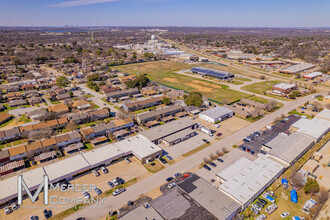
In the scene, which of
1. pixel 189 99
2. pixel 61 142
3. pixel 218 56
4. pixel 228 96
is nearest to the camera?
pixel 61 142

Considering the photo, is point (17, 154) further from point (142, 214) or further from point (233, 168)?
point (233, 168)

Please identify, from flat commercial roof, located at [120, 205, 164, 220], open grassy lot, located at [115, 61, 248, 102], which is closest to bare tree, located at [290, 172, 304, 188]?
flat commercial roof, located at [120, 205, 164, 220]

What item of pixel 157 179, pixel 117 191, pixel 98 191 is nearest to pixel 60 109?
pixel 98 191

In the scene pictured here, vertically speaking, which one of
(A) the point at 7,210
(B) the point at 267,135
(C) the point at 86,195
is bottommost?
(C) the point at 86,195

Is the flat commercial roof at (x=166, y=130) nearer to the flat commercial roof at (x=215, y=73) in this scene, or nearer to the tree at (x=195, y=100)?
the tree at (x=195, y=100)

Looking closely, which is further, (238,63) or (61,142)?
(238,63)

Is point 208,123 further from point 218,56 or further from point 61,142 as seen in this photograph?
point 218,56

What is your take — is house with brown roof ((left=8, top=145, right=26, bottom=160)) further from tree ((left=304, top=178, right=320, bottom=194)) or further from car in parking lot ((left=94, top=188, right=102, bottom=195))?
tree ((left=304, top=178, right=320, bottom=194))

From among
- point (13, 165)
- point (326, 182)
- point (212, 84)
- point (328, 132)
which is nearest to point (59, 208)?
point (13, 165)

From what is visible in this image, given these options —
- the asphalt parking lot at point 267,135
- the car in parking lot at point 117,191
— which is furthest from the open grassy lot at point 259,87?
the car in parking lot at point 117,191
